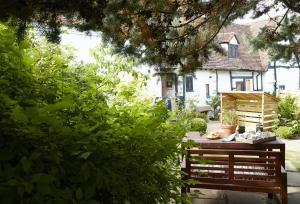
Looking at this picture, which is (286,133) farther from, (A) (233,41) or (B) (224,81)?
(A) (233,41)

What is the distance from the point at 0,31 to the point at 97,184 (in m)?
1.27

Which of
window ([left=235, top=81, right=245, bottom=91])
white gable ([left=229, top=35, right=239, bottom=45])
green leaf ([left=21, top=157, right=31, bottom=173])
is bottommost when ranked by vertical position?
green leaf ([left=21, top=157, right=31, bottom=173])

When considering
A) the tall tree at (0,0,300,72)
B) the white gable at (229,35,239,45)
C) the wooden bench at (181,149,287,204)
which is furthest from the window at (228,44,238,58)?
the wooden bench at (181,149,287,204)

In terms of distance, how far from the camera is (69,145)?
1700mm

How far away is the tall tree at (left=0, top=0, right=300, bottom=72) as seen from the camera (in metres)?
3.56

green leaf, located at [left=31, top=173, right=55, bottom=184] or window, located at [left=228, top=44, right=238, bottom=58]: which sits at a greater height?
window, located at [left=228, top=44, right=238, bottom=58]

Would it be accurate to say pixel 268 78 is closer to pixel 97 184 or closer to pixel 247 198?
pixel 247 198

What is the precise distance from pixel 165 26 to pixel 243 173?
7.00 ft

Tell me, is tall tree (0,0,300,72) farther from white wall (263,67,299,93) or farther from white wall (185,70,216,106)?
white wall (263,67,299,93)

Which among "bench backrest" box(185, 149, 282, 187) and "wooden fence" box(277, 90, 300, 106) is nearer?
"bench backrest" box(185, 149, 282, 187)

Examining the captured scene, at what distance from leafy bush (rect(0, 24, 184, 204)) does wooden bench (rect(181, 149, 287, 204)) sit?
6.48 ft

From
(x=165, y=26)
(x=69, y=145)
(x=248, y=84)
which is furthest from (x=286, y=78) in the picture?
(x=69, y=145)

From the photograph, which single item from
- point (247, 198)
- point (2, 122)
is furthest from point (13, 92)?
point (247, 198)

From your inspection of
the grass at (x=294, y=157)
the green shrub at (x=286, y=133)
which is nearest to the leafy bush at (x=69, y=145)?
the grass at (x=294, y=157)
